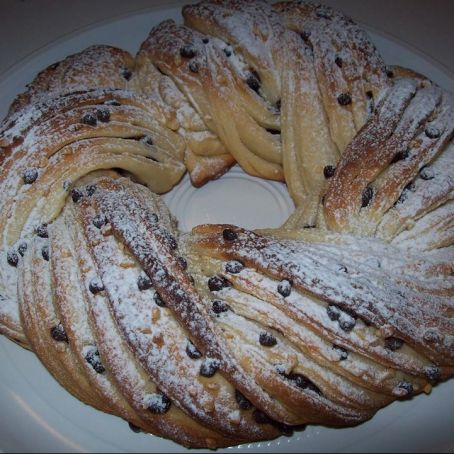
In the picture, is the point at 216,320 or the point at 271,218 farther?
the point at 271,218

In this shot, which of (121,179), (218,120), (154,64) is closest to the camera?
(121,179)

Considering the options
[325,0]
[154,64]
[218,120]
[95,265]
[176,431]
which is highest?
[325,0]

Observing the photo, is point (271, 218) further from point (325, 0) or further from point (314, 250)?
point (325, 0)

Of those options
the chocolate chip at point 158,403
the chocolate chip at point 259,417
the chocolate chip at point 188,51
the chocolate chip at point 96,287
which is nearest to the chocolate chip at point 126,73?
the chocolate chip at point 188,51

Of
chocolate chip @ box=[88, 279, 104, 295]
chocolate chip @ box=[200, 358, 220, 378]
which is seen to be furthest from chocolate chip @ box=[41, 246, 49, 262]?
chocolate chip @ box=[200, 358, 220, 378]

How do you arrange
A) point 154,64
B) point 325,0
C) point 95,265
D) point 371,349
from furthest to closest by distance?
1. point 325,0
2. point 154,64
3. point 95,265
4. point 371,349

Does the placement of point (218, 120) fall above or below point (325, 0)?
below

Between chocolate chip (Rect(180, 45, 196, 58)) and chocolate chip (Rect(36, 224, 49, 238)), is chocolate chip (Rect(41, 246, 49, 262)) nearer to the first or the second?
chocolate chip (Rect(36, 224, 49, 238))

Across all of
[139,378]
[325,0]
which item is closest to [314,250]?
[139,378]
